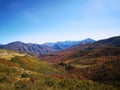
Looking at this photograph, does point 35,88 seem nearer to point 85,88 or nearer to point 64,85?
point 64,85

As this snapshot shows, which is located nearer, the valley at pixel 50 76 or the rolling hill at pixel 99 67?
the valley at pixel 50 76

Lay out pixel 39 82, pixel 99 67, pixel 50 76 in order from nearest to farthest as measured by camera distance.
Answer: pixel 39 82 → pixel 50 76 → pixel 99 67

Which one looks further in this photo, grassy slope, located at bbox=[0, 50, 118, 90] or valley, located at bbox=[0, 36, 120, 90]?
valley, located at bbox=[0, 36, 120, 90]

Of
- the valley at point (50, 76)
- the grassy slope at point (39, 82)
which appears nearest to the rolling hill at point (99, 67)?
the valley at point (50, 76)

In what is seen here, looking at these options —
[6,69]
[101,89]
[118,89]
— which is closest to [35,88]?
[101,89]

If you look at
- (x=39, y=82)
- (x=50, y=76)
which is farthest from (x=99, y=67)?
(x=39, y=82)

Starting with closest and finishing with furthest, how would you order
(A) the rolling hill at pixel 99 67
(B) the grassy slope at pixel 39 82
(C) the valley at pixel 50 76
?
(B) the grassy slope at pixel 39 82
(C) the valley at pixel 50 76
(A) the rolling hill at pixel 99 67

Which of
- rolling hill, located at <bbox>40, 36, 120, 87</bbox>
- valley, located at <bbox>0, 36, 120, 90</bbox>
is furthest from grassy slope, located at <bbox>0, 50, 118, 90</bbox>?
rolling hill, located at <bbox>40, 36, 120, 87</bbox>

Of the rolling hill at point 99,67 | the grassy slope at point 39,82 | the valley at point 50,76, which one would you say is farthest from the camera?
the rolling hill at point 99,67

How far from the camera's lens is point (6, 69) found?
21.7m

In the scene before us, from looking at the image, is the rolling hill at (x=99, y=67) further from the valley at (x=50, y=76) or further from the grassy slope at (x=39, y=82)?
the grassy slope at (x=39, y=82)

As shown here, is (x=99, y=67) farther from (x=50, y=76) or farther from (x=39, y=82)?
(x=39, y=82)

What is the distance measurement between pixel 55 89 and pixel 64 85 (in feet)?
7.07

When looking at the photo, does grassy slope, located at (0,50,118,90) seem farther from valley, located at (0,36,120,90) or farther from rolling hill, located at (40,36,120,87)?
rolling hill, located at (40,36,120,87)
